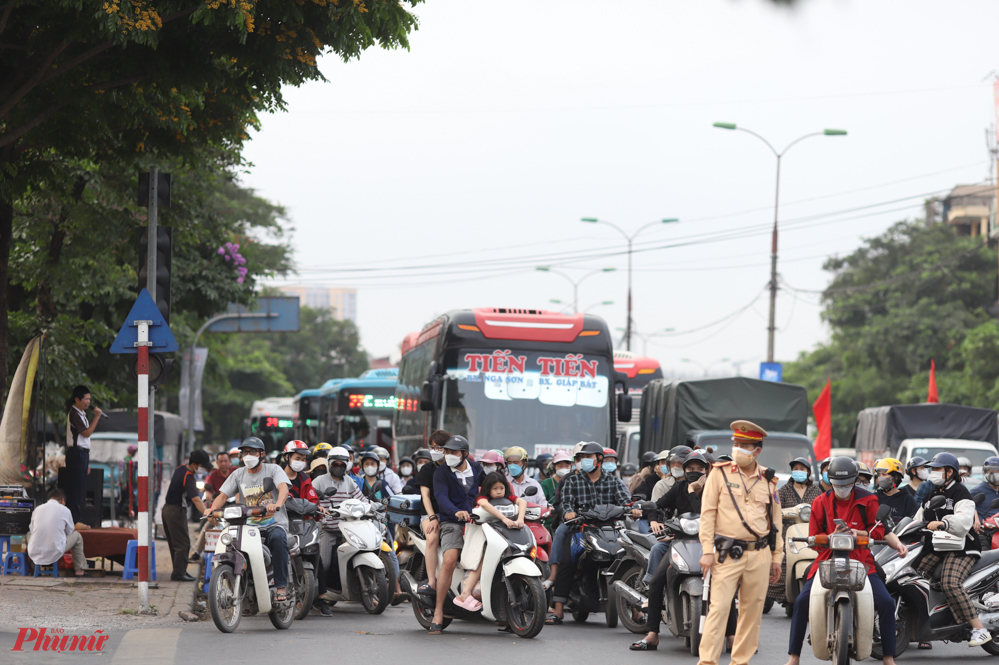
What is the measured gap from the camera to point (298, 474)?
12.7 metres

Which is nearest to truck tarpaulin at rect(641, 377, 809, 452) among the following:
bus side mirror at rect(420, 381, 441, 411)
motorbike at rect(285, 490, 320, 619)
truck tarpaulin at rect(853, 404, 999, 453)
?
bus side mirror at rect(420, 381, 441, 411)

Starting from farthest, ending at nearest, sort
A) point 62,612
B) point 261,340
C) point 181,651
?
point 261,340 → point 62,612 → point 181,651

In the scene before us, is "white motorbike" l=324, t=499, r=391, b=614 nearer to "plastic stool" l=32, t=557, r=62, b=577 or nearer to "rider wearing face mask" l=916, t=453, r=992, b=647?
"plastic stool" l=32, t=557, r=62, b=577

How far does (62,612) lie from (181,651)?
8.96ft

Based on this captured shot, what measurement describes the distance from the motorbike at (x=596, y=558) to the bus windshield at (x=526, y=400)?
5.29m

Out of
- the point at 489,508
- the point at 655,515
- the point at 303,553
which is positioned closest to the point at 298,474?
the point at 303,553

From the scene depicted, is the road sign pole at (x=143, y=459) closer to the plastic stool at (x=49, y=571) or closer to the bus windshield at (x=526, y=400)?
the plastic stool at (x=49, y=571)

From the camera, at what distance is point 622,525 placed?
468 inches

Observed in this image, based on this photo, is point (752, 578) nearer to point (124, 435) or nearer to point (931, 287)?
point (124, 435)

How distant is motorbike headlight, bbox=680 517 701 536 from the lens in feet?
32.7

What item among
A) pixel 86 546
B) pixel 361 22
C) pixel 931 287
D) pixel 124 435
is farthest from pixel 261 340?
pixel 361 22

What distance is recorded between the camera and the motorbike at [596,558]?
38.2 feet

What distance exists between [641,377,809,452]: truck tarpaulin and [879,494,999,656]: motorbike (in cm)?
990

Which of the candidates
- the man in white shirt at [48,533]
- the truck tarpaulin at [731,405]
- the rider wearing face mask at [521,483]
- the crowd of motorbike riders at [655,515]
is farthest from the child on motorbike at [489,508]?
the truck tarpaulin at [731,405]
